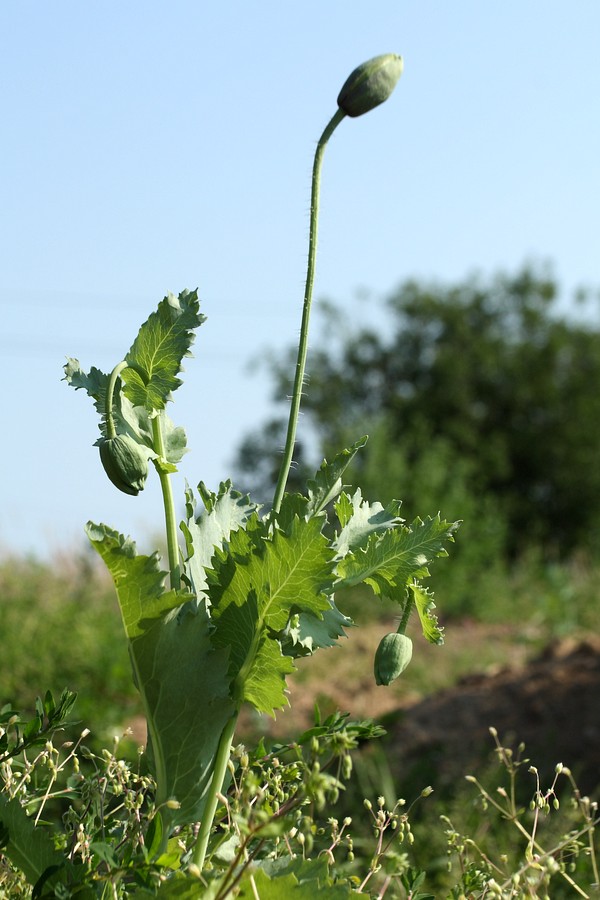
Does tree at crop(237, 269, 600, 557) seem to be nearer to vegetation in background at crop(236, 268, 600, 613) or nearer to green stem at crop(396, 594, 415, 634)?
vegetation in background at crop(236, 268, 600, 613)

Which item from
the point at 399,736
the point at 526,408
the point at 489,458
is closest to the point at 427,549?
the point at 399,736

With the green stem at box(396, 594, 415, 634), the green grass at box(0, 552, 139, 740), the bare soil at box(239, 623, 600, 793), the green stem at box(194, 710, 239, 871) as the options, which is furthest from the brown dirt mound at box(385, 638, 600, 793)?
the green stem at box(194, 710, 239, 871)

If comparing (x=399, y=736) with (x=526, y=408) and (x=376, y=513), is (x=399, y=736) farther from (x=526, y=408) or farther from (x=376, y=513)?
(x=526, y=408)

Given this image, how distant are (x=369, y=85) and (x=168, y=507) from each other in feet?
1.81

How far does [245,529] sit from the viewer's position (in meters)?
1.17

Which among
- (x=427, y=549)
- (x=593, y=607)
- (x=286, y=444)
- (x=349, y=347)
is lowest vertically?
(x=593, y=607)

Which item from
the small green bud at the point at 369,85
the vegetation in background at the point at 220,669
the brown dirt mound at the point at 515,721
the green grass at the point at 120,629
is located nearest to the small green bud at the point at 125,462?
the vegetation in background at the point at 220,669

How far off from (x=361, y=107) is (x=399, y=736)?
4372 mm

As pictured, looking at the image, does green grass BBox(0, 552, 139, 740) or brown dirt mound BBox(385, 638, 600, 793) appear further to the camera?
green grass BBox(0, 552, 139, 740)

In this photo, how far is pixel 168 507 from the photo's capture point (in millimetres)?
1210

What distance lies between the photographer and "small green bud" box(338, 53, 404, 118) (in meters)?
1.24

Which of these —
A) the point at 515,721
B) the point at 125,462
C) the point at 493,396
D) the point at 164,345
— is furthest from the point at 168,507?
the point at 493,396

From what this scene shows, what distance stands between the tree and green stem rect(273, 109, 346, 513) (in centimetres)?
1787

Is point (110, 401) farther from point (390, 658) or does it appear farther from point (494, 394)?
point (494, 394)
